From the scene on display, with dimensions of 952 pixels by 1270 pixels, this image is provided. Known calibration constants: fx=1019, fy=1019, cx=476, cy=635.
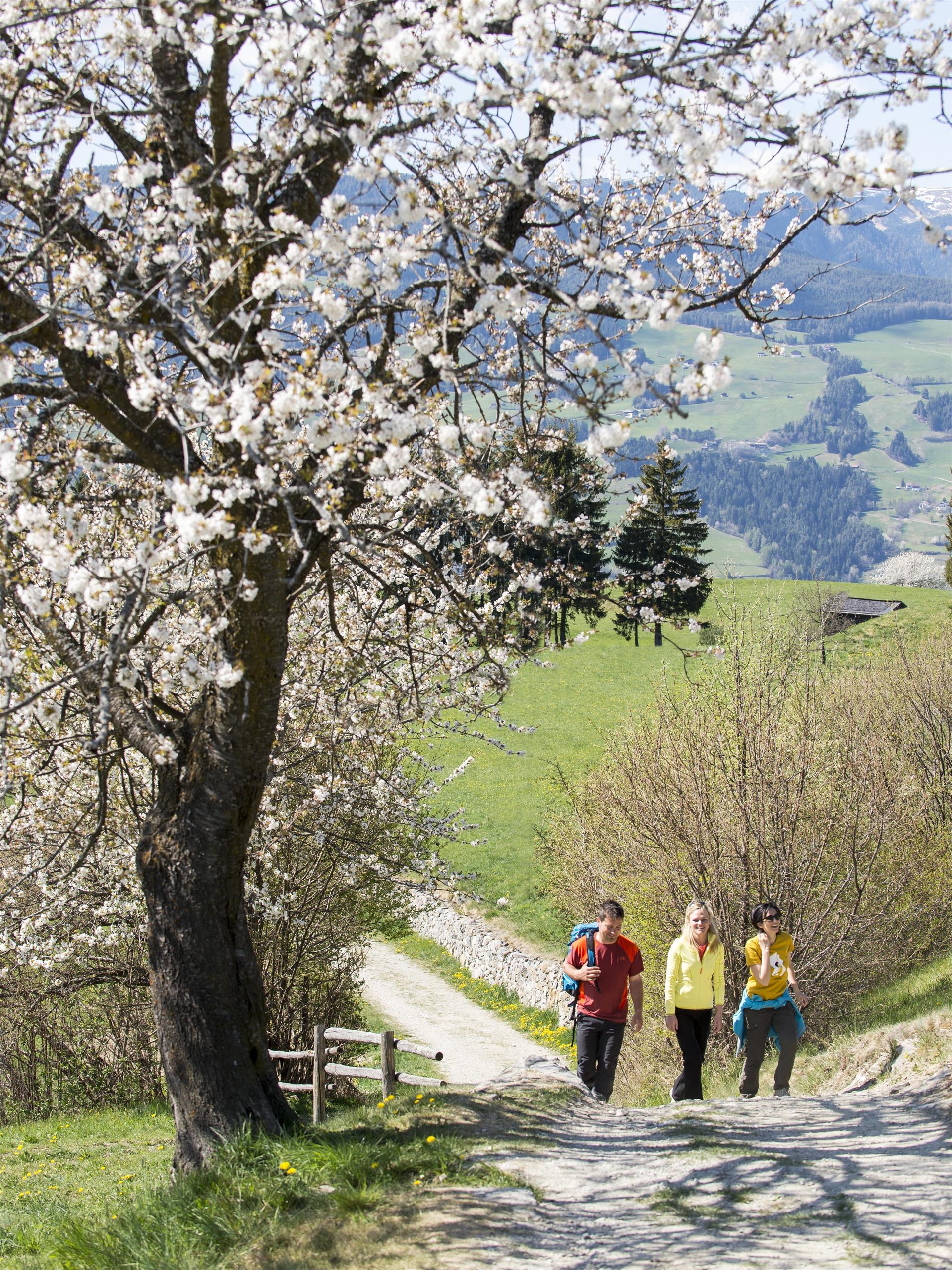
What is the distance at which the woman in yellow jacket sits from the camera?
7.06 metres

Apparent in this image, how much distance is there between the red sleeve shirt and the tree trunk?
234 cm

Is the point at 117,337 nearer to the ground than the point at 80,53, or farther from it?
nearer to the ground

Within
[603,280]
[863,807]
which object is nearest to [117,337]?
[603,280]

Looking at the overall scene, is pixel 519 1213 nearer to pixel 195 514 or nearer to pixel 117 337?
pixel 195 514

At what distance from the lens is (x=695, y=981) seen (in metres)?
7.07

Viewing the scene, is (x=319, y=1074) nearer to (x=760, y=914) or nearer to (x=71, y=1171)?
(x=71, y=1171)

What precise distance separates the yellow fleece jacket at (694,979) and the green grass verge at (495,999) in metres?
8.79

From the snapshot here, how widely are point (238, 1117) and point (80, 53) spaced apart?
5.63 metres

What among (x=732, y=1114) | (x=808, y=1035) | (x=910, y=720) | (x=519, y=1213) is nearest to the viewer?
(x=519, y=1213)

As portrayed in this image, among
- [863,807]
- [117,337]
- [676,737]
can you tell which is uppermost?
[117,337]

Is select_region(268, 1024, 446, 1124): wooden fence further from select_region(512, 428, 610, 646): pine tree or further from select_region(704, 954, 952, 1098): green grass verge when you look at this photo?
select_region(512, 428, 610, 646): pine tree

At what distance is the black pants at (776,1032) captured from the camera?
7254 millimetres

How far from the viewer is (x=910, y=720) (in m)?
18.0

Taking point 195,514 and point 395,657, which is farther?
point 395,657
